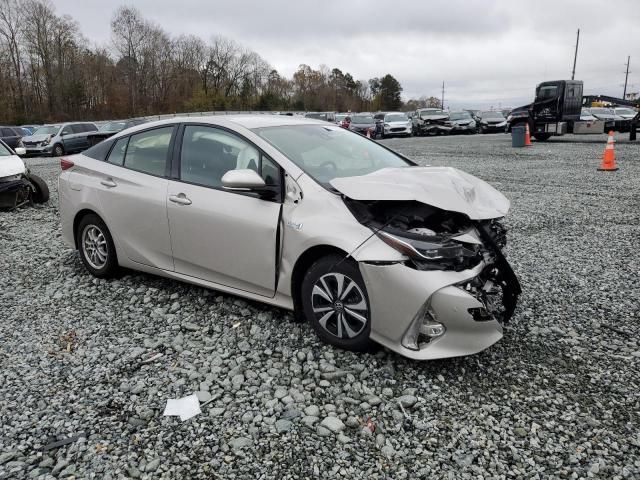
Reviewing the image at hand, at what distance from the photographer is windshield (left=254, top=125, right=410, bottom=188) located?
3807mm

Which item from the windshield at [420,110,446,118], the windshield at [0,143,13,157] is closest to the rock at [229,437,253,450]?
the windshield at [0,143,13,157]

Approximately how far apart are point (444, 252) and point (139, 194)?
8.92 ft

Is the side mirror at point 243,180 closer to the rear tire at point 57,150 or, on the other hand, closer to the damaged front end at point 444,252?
the damaged front end at point 444,252

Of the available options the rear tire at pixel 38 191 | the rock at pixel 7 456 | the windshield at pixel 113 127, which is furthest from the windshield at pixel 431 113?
the rock at pixel 7 456

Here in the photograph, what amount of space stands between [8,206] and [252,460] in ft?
28.7

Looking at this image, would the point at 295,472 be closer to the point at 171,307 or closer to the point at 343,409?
the point at 343,409

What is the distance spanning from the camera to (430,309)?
302 cm

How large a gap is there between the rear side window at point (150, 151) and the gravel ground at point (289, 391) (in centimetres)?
113

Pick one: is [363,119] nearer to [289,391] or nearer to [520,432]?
Result: [289,391]

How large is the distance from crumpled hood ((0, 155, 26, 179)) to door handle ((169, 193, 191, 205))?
670 cm

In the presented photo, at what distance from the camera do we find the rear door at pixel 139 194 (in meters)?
4.32

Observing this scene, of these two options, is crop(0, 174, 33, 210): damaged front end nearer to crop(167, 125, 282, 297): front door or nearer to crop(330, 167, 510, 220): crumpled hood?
crop(167, 125, 282, 297): front door

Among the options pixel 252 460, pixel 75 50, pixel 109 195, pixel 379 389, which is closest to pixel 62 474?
pixel 252 460

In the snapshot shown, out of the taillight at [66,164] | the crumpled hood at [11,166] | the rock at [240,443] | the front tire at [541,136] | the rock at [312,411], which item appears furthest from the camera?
the front tire at [541,136]
